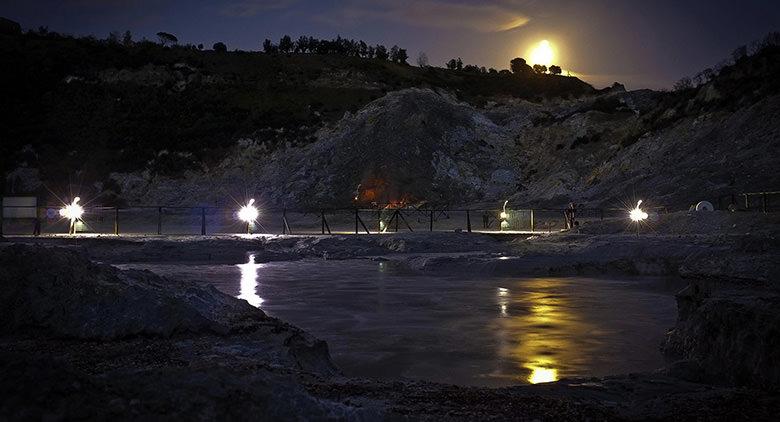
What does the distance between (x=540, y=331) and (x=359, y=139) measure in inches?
1953

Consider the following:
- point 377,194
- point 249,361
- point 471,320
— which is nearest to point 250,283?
point 471,320

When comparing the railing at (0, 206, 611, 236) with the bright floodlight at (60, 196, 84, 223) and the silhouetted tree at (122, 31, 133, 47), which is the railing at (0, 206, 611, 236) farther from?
the silhouetted tree at (122, 31, 133, 47)

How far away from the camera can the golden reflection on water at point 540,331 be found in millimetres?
6688

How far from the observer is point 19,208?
3503 cm

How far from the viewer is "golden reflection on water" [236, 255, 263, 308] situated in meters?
11.9

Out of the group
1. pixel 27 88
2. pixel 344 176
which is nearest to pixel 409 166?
pixel 344 176

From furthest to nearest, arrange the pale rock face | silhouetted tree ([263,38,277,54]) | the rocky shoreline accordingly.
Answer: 1. silhouetted tree ([263,38,277,54])
2. the pale rock face
3. the rocky shoreline

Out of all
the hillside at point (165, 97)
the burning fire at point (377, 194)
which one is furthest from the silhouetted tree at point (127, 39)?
the burning fire at point (377, 194)

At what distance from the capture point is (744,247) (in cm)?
850

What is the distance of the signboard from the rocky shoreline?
107ft

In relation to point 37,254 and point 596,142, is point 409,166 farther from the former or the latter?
point 37,254

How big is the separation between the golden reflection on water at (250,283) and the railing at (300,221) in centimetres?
1397

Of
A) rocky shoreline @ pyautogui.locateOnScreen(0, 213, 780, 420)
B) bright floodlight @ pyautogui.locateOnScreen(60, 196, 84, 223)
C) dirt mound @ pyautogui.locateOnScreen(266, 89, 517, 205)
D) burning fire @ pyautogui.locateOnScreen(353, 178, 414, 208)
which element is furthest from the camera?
dirt mound @ pyautogui.locateOnScreen(266, 89, 517, 205)

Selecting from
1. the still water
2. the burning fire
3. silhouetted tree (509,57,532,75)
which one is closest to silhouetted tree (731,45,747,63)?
the burning fire
